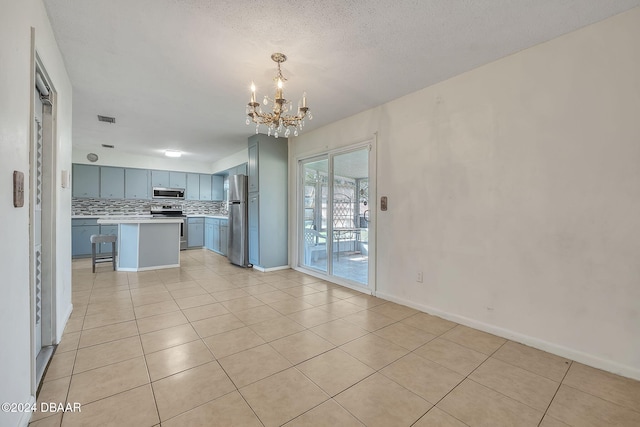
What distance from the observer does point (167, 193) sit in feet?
23.3

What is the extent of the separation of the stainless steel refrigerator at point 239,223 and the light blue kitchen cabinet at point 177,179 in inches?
106

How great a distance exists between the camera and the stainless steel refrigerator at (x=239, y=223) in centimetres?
516

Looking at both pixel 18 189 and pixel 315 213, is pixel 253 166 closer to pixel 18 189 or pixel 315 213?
pixel 315 213

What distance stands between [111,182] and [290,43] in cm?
633

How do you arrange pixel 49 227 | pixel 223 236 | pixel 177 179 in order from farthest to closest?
pixel 177 179 < pixel 223 236 < pixel 49 227

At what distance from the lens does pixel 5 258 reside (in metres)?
1.15

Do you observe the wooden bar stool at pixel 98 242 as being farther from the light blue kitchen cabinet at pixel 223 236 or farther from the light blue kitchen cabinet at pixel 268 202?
the light blue kitchen cabinet at pixel 268 202

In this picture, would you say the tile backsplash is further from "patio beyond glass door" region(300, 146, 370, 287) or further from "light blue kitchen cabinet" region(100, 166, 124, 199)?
"patio beyond glass door" region(300, 146, 370, 287)

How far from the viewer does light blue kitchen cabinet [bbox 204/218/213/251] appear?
23.4ft

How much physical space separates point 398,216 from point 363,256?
157cm

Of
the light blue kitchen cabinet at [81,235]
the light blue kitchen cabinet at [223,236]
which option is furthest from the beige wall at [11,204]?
the light blue kitchen cabinet at [81,235]

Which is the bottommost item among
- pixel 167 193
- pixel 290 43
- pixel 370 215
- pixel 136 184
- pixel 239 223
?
pixel 239 223

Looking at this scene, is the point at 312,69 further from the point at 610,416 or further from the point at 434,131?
the point at 610,416

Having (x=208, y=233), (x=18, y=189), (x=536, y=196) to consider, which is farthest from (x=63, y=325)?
(x=208, y=233)
